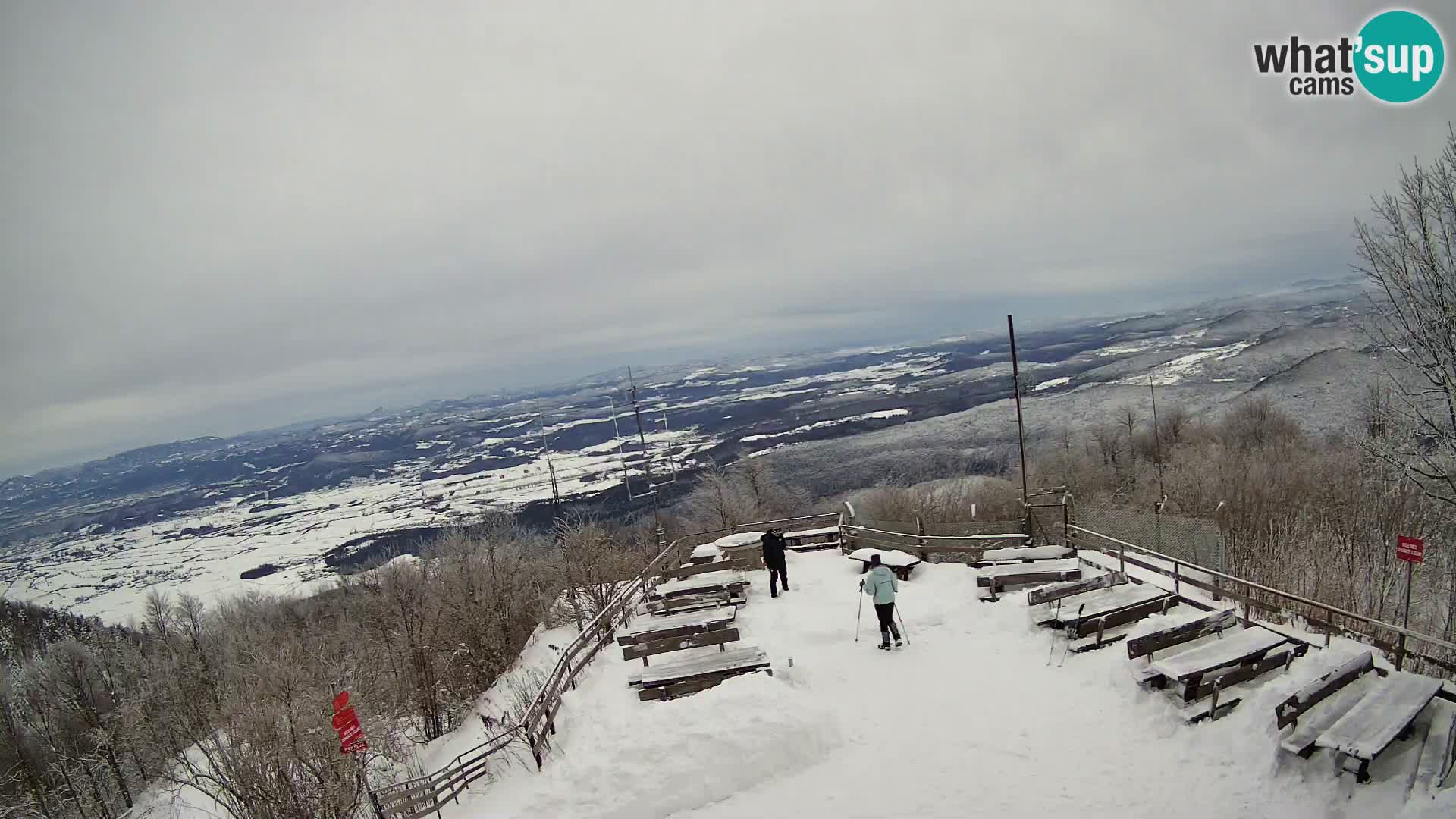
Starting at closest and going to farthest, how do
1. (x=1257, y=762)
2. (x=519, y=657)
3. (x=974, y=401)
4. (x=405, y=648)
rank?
(x=1257, y=762)
(x=519, y=657)
(x=405, y=648)
(x=974, y=401)

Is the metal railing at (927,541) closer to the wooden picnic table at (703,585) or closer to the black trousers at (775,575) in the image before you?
the black trousers at (775,575)

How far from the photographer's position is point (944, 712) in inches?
373

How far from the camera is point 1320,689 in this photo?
23.2 ft

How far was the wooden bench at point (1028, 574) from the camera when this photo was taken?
517 inches

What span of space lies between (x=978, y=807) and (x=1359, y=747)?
3.75 m

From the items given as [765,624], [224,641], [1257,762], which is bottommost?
[224,641]

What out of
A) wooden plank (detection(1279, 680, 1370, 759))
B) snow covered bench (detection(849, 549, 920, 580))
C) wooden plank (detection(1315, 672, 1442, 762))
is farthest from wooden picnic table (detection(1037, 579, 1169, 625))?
snow covered bench (detection(849, 549, 920, 580))

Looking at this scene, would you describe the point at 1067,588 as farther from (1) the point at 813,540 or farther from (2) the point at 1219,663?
(1) the point at 813,540

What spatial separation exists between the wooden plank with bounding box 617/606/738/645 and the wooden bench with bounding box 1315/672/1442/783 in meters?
9.19

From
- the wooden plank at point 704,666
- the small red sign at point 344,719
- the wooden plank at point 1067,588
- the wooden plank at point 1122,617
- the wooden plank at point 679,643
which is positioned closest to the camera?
the small red sign at point 344,719

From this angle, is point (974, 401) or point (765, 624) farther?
point (974, 401)

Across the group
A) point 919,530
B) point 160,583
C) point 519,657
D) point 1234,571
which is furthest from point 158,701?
point 160,583

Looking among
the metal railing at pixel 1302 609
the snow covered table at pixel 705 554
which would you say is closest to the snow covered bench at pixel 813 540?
the snow covered table at pixel 705 554

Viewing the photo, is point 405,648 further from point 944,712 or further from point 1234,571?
point 1234,571
